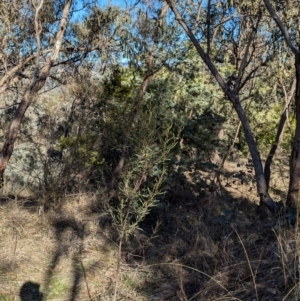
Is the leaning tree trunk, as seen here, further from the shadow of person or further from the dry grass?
the shadow of person

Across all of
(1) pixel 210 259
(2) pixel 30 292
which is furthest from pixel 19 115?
(1) pixel 210 259

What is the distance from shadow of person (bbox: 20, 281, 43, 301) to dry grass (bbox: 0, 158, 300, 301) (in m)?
0.04

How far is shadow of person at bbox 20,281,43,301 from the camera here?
4.57m

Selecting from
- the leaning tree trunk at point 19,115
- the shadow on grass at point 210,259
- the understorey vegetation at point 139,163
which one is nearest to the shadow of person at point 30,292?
the understorey vegetation at point 139,163

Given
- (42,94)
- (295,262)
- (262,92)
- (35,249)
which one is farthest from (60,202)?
(262,92)

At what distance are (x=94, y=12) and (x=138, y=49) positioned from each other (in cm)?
243

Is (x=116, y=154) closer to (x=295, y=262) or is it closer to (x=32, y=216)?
(x=32, y=216)

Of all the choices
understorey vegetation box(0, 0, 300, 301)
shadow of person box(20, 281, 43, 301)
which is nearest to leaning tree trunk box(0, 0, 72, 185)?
understorey vegetation box(0, 0, 300, 301)

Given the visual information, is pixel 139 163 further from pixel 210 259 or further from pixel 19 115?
pixel 19 115

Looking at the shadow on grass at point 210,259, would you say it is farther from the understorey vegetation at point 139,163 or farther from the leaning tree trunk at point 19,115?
the leaning tree trunk at point 19,115

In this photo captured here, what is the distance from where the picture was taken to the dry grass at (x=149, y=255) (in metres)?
4.02

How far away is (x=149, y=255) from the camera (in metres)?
5.96

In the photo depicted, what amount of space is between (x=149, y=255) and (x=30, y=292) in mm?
1791

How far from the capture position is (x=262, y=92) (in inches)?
526
